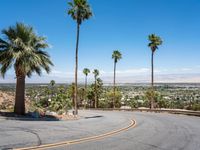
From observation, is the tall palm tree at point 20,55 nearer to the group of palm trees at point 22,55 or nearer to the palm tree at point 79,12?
the group of palm trees at point 22,55

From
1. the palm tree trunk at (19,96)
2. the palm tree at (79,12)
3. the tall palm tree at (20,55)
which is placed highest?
the palm tree at (79,12)

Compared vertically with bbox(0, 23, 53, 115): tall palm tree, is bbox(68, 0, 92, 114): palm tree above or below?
above

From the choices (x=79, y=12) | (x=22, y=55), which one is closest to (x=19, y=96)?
(x=22, y=55)

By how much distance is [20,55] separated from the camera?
88.0ft

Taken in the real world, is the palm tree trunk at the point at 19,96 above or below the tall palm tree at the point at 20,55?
below

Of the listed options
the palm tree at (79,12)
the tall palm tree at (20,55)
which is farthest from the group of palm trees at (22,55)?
the palm tree at (79,12)

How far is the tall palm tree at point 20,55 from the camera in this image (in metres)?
27.0

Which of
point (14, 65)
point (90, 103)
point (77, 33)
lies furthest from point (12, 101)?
point (90, 103)

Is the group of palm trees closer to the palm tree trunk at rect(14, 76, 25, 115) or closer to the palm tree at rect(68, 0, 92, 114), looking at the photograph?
the palm tree trunk at rect(14, 76, 25, 115)

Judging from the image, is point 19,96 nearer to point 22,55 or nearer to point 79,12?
point 22,55

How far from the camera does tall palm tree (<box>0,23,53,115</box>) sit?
1064 inches

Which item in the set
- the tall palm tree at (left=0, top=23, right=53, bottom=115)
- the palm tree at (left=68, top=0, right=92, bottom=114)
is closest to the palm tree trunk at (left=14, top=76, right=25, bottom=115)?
the tall palm tree at (left=0, top=23, right=53, bottom=115)

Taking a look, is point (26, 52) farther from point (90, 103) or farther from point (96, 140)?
point (90, 103)

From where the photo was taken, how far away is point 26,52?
89.0 feet
